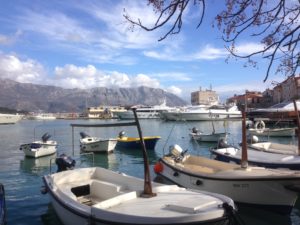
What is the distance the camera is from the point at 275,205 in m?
13.9

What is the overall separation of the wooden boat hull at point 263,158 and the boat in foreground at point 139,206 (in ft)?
29.0

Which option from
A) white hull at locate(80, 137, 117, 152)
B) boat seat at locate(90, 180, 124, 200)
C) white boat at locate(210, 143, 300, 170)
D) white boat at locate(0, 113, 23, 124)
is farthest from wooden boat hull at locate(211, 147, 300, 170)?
white boat at locate(0, 113, 23, 124)

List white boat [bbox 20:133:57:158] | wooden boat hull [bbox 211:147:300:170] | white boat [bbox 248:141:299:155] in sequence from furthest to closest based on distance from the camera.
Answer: white boat [bbox 20:133:57:158] < white boat [bbox 248:141:299:155] < wooden boat hull [bbox 211:147:300:170]

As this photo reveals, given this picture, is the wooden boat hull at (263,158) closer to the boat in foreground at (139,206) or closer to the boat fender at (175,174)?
the boat fender at (175,174)

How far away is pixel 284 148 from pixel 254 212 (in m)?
12.0

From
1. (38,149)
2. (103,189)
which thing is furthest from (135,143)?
(103,189)

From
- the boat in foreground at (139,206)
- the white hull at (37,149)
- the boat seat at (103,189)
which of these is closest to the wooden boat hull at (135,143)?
the white hull at (37,149)

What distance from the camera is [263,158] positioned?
21.1m

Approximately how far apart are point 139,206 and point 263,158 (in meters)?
12.8

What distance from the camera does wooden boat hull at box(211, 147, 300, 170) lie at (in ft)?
61.8

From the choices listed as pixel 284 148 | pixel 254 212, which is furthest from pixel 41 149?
pixel 254 212

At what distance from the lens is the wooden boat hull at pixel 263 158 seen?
18.8 meters

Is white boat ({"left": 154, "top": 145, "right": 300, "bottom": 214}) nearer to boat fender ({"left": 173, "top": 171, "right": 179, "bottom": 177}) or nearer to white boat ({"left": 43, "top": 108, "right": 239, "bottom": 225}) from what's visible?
boat fender ({"left": 173, "top": 171, "right": 179, "bottom": 177})

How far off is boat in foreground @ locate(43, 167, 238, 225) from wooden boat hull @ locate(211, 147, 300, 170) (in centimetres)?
885
